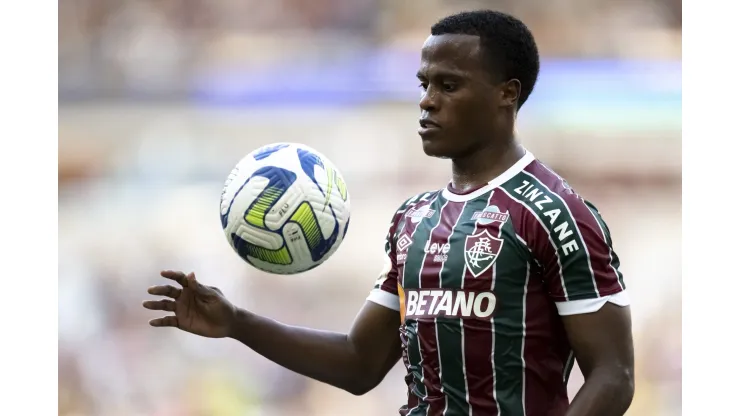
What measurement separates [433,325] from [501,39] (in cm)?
85

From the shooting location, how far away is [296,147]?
3045 millimetres

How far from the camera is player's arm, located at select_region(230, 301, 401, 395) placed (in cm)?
306

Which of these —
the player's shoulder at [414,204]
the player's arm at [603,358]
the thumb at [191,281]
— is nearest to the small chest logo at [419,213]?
the player's shoulder at [414,204]

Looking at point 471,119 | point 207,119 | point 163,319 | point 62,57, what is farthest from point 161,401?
point 471,119

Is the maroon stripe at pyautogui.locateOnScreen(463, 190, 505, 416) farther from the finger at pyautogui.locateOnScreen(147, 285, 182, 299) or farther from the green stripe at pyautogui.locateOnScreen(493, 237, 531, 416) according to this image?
the finger at pyautogui.locateOnScreen(147, 285, 182, 299)

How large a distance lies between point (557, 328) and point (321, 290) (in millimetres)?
4479

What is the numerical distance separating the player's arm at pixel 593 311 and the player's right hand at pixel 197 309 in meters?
1.01

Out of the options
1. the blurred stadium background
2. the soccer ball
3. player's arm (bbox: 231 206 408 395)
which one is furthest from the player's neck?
the blurred stadium background

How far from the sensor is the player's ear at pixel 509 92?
2.80m

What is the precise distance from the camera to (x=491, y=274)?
2617 millimetres

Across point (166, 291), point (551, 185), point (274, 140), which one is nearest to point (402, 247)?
point (551, 185)

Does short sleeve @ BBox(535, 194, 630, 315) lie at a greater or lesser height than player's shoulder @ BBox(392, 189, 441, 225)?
lesser

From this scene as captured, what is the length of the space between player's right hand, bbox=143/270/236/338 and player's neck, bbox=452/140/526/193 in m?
0.82

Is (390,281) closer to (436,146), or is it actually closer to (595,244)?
(436,146)
